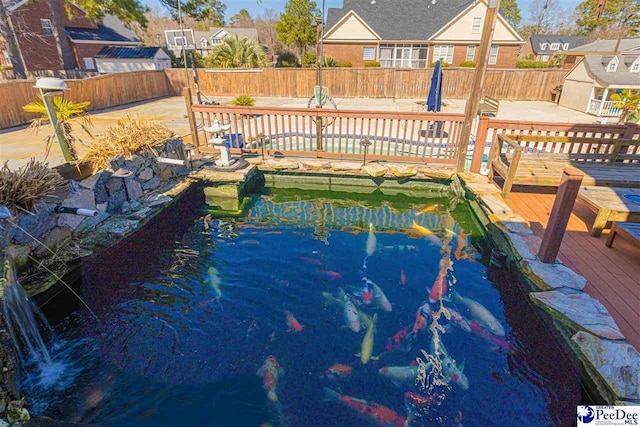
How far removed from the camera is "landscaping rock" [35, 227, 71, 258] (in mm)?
3771

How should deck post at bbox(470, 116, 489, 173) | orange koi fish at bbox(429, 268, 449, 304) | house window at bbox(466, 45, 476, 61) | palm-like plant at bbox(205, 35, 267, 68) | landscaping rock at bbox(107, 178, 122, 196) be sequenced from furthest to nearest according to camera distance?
1. house window at bbox(466, 45, 476, 61)
2. palm-like plant at bbox(205, 35, 267, 68)
3. deck post at bbox(470, 116, 489, 173)
4. landscaping rock at bbox(107, 178, 122, 196)
5. orange koi fish at bbox(429, 268, 449, 304)

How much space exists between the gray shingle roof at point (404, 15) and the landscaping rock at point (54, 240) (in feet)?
76.9

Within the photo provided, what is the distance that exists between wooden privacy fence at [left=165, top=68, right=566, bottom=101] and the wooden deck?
1477cm

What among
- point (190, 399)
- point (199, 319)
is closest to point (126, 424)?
point (190, 399)

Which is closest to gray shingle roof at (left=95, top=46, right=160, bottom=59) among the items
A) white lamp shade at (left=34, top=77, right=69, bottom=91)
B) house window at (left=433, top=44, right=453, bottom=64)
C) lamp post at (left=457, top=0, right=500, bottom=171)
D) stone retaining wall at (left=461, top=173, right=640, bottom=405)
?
house window at (left=433, top=44, right=453, bottom=64)

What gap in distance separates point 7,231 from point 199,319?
2.12 metres

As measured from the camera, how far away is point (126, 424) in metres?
2.57

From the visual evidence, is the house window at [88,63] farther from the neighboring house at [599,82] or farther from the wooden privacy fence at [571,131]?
the neighboring house at [599,82]

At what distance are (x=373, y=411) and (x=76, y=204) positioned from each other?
4.31 m

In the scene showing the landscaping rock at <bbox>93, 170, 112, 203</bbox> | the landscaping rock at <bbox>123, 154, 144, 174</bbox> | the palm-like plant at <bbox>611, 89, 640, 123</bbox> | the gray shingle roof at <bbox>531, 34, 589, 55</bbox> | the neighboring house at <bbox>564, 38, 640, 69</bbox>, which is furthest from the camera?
the gray shingle roof at <bbox>531, 34, 589, 55</bbox>

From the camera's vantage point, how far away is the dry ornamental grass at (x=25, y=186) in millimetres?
3608

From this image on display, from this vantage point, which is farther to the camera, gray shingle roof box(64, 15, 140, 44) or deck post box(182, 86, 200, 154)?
gray shingle roof box(64, 15, 140, 44)

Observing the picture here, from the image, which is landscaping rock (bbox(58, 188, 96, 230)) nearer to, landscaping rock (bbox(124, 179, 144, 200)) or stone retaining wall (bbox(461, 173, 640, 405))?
landscaping rock (bbox(124, 179, 144, 200))

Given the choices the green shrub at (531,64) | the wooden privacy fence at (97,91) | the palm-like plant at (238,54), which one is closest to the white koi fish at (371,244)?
the wooden privacy fence at (97,91)
